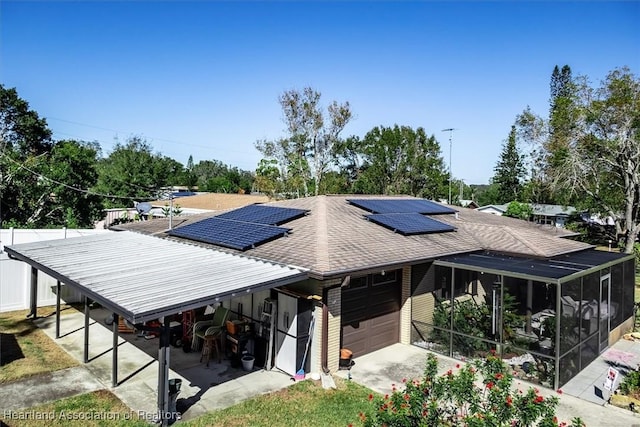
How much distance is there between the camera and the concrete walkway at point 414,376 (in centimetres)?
889

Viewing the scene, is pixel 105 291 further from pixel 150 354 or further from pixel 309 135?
pixel 309 135

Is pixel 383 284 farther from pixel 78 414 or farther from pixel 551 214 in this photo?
pixel 551 214

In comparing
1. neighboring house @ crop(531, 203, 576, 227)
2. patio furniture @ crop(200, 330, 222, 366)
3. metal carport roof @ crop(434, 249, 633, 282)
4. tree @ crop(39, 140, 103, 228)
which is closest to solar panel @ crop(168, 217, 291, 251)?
patio furniture @ crop(200, 330, 222, 366)

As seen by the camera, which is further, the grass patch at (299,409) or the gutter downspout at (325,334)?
the gutter downspout at (325,334)

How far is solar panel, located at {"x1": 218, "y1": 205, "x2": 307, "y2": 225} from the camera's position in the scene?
588 inches

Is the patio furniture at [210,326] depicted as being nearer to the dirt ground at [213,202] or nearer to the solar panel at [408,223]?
the solar panel at [408,223]

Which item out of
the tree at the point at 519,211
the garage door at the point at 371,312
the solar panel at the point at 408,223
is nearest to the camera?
the garage door at the point at 371,312

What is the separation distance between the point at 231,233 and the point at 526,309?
941cm

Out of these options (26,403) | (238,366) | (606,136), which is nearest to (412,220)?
(238,366)

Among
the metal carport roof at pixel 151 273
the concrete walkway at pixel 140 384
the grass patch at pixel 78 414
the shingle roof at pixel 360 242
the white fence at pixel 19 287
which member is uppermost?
the shingle roof at pixel 360 242

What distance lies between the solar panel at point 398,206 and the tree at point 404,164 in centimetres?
2383

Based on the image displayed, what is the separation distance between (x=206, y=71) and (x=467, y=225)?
50.3 ft

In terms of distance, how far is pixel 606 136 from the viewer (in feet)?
94.5

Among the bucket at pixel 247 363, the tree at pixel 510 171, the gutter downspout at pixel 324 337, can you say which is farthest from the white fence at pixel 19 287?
the tree at pixel 510 171
